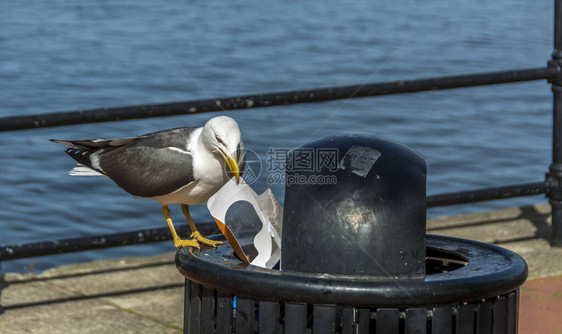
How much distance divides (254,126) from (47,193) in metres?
2.58

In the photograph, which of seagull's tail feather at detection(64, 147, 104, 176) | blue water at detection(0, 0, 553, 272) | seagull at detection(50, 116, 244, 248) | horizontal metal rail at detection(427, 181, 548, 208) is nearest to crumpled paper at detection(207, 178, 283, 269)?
seagull at detection(50, 116, 244, 248)

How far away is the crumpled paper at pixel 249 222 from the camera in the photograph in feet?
8.64

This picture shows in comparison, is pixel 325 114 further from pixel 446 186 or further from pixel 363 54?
pixel 363 54

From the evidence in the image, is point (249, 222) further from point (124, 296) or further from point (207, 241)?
point (124, 296)

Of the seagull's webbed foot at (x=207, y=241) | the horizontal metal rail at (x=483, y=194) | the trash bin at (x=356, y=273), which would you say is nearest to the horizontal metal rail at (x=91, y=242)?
the horizontal metal rail at (x=483, y=194)

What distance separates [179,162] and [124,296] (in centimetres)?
135

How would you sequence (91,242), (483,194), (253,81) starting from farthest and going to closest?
(253,81), (483,194), (91,242)

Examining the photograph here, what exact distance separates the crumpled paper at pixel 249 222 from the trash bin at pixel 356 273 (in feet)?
0.52

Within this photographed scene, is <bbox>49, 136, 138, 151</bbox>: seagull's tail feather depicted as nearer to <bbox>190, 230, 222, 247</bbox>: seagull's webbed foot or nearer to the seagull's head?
<bbox>190, 230, 222, 247</bbox>: seagull's webbed foot

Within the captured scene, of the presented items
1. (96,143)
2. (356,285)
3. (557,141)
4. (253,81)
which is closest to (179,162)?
(96,143)

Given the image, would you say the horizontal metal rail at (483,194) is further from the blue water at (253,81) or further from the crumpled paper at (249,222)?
the crumpled paper at (249,222)

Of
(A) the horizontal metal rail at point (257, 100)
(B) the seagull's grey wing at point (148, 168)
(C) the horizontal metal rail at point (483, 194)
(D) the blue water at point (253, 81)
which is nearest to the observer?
(B) the seagull's grey wing at point (148, 168)

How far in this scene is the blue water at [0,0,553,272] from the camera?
28.7 ft

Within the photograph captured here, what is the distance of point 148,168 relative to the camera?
11.6 ft
